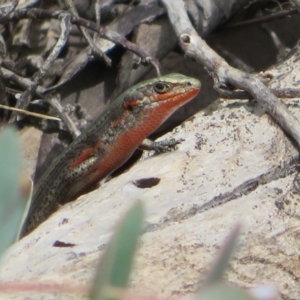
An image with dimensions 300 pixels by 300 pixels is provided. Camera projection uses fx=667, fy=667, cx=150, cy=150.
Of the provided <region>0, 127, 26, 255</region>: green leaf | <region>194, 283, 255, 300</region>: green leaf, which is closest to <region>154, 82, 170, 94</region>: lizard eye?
<region>0, 127, 26, 255</region>: green leaf

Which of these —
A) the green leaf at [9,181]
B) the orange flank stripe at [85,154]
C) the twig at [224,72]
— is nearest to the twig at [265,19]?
the twig at [224,72]

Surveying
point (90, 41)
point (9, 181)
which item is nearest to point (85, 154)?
point (90, 41)

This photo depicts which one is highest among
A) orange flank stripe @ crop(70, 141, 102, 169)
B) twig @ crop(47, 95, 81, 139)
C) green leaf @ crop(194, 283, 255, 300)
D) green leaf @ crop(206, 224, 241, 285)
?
green leaf @ crop(206, 224, 241, 285)

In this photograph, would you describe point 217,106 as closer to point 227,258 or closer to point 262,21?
point 262,21

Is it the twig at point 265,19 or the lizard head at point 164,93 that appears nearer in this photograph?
the lizard head at point 164,93

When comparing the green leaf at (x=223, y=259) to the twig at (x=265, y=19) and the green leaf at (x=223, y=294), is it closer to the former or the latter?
the green leaf at (x=223, y=294)

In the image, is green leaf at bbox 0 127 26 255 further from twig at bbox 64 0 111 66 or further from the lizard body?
twig at bbox 64 0 111 66

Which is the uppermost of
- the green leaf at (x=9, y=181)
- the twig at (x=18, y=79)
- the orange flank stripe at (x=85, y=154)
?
the green leaf at (x=9, y=181)
